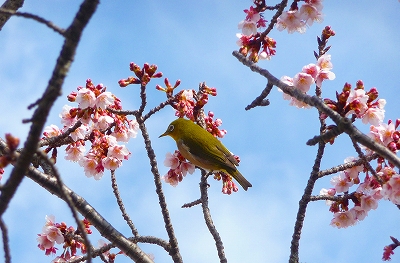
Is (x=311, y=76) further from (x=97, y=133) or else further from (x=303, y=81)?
(x=97, y=133)

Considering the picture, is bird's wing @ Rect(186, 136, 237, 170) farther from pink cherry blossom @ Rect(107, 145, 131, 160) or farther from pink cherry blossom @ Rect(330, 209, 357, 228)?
pink cherry blossom @ Rect(330, 209, 357, 228)

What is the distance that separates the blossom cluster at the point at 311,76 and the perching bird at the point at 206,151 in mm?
2021

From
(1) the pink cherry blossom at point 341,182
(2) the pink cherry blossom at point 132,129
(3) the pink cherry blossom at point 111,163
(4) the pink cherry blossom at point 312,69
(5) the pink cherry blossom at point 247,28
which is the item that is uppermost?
(5) the pink cherry blossom at point 247,28

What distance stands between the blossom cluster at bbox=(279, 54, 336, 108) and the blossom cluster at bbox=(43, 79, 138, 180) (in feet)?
6.35

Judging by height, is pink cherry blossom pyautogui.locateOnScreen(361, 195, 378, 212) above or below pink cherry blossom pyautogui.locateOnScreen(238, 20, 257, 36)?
below

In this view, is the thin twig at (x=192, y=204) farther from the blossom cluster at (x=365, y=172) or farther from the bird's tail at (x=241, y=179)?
the blossom cluster at (x=365, y=172)

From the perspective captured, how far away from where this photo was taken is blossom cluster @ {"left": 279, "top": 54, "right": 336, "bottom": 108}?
15.2ft

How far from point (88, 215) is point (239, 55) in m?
2.10

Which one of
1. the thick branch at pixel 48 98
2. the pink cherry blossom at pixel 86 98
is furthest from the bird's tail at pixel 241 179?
the thick branch at pixel 48 98

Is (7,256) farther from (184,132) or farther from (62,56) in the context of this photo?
(184,132)

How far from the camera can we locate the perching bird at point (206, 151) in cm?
667

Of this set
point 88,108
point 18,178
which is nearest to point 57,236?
point 88,108

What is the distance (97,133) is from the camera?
5297 millimetres

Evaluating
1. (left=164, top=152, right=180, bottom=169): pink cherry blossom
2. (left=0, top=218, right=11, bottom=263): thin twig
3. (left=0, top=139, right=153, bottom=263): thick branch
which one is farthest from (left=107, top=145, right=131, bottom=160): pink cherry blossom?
(left=0, top=218, right=11, bottom=263): thin twig
